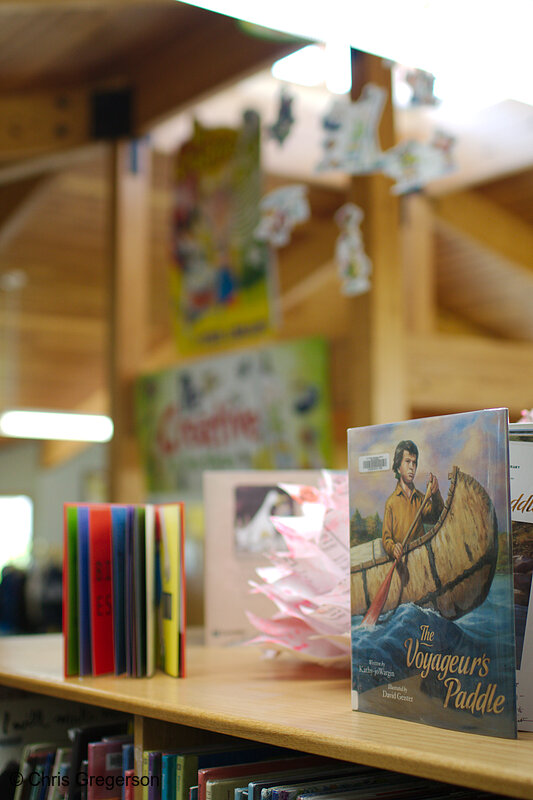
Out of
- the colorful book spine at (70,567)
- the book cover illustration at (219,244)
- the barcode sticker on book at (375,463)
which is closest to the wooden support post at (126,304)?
the book cover illustration at (219,244)

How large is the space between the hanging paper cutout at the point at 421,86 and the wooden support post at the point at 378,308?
830 mm

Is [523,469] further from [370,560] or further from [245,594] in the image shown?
[245,594]

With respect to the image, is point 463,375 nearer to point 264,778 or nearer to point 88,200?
point 88,200

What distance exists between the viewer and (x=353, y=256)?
414 cm

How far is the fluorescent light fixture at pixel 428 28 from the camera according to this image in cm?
189

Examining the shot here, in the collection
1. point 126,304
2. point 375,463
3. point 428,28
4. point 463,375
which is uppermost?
point 126,304

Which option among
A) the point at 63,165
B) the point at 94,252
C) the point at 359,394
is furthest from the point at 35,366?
the point at 359,394

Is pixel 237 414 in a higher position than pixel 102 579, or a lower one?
higher

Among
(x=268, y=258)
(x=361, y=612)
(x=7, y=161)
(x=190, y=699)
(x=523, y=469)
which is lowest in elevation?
(x=190, y=699)

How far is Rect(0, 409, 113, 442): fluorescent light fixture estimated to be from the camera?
10.8 meters

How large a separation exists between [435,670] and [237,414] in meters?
3.61

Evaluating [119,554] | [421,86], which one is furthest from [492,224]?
[119,554]

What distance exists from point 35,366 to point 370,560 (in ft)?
31.9

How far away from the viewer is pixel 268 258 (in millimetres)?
4445
